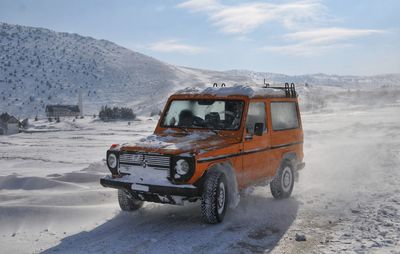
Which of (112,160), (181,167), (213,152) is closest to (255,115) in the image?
(213,152)

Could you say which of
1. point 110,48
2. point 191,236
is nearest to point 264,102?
point 191,236

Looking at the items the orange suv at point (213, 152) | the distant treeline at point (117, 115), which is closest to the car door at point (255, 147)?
the orange suv at point (213, 152)

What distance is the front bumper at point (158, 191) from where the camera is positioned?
604 cm

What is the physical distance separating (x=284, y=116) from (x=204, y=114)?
1.87m

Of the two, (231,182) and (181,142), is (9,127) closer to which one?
(181,142)

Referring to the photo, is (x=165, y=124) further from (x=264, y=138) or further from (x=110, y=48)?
(x=110, y=48)

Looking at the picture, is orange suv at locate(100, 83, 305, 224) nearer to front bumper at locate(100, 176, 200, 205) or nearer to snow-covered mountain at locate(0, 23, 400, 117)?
front bumper at locate(100, 176, 200, 205)

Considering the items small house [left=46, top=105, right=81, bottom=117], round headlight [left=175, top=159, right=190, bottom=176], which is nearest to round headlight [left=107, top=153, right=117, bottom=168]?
round headlight [left=175, top=159, right=190, bottom=176]

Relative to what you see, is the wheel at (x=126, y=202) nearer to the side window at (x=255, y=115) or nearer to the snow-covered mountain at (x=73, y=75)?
the side window at (x=255, y=115)

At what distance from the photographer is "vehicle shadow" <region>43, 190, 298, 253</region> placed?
557cm

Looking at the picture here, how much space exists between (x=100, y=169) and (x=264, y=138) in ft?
16.6

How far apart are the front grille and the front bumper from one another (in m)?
0.29

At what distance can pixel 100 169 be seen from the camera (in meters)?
11.2

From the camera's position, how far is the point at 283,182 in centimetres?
845
